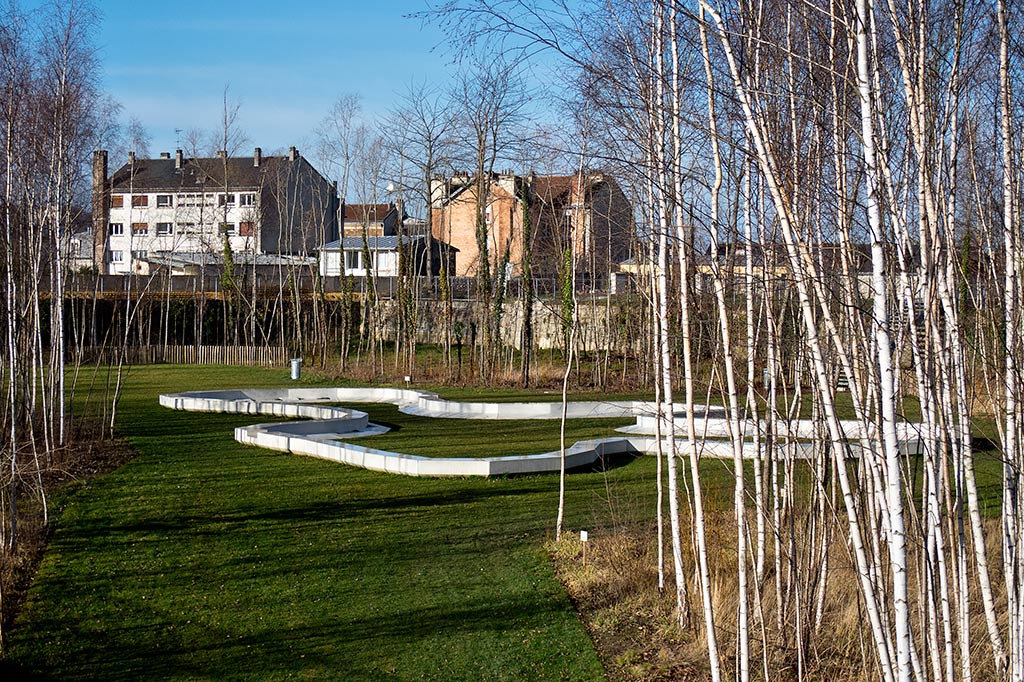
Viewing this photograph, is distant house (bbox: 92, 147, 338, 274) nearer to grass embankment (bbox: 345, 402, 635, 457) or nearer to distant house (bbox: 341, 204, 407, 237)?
distant house (bbox: 341, 204, 407, 237)

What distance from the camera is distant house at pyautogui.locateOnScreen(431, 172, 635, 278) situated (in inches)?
328

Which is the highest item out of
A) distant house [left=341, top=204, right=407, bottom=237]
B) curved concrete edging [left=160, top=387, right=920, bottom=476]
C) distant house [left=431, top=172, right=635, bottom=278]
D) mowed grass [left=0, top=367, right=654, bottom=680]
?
distant house [left=341, top=204, right=407, bottom=237]

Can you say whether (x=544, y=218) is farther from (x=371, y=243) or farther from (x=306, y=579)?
(x=306, y=579)

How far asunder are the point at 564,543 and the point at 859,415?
457cm

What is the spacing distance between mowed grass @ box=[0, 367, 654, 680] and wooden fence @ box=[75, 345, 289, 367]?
57.2ft

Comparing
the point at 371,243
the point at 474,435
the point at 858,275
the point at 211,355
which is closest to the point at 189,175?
the point at 371,243

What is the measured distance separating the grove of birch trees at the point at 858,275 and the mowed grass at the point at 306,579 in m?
1.37

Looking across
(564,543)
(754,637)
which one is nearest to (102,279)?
(564,543)

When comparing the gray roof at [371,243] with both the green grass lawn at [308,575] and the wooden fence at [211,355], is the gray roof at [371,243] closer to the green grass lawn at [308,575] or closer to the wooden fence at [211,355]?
the wooden fence at [211,355]

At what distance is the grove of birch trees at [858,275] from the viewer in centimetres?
304

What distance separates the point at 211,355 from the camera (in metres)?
29.0

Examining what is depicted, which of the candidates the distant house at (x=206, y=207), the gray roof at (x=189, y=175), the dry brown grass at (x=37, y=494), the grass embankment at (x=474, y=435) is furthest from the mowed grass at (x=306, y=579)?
the gray roof at (x=189, y=175)

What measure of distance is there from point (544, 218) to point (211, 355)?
1075 cm

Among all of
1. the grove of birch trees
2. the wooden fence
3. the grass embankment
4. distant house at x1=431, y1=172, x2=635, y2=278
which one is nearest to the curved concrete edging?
the grass embankment
